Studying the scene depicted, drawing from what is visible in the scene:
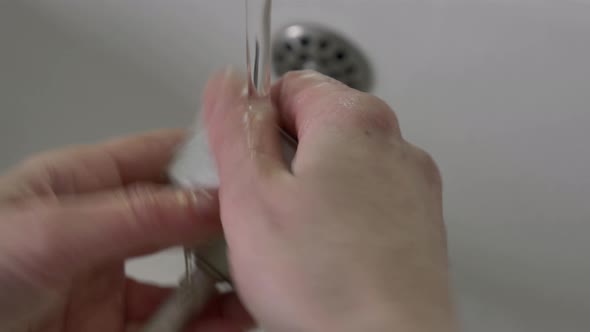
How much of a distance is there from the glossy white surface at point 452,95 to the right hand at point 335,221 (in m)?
0.18

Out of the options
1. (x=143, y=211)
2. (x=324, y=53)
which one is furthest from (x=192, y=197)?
(x=324, y=53)

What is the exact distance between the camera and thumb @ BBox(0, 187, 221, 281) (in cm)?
33

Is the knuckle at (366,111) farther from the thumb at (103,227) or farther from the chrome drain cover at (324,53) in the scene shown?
the chrome drain cover at (324,53)

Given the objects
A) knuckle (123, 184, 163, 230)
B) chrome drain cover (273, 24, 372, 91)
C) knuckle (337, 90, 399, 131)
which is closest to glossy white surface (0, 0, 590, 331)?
chrome drain cover (273, 24, 372, 91)

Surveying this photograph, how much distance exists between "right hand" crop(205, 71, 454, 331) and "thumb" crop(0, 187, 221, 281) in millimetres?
27

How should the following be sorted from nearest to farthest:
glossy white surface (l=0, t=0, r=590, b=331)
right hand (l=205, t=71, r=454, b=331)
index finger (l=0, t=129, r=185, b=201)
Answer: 1. right hand (l=205, t=71, r=454, b=331)
2. index finger (l=0, t=129, r=185, b=201)
3. glossy white surface (l=0, t=0, r=590, b=331)

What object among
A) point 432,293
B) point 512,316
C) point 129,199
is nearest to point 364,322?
point 432,293

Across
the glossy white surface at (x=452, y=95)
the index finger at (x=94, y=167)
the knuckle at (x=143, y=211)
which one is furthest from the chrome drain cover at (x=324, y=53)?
the knuckle at (x=143, y=211)

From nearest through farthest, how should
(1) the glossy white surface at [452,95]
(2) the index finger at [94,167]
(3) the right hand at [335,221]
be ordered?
(3) the right hand at [335,221] < (2) the index finger at [94,167] < (1) the glossy white surface at [452,95]

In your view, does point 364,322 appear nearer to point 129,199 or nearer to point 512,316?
point 129,199

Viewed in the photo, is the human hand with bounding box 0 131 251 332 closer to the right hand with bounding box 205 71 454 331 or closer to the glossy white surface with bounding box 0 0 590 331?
the right hand with bounding box 205 71 454 331

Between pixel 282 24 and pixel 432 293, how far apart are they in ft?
1.11

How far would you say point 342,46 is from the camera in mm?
567

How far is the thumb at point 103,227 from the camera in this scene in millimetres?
334
